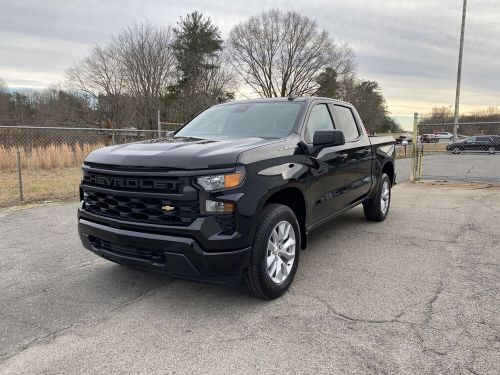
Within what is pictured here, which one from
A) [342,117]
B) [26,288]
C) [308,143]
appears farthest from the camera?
[342,117]

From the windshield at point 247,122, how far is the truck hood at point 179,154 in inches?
19.0

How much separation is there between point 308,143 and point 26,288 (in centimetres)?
316

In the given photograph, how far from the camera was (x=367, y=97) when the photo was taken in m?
65.1

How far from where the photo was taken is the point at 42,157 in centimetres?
1352

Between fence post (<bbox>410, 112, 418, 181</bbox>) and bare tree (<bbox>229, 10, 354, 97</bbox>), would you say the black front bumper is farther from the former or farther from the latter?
bare tree (<bbox>229, 10, 354, 97</bbox>)

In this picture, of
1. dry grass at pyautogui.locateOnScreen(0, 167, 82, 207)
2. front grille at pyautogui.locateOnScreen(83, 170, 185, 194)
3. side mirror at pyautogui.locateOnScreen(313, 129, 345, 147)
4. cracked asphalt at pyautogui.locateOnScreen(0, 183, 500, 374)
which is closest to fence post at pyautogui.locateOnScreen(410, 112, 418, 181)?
cracked asphalt at pyautogui.locateOnScreen(0, 183, 500, 374)

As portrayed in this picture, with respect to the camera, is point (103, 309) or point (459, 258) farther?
point (459, 258)

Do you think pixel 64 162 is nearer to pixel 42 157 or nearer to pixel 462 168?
pixel 42 157

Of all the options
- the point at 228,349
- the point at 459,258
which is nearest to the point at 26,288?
the point at 228,349

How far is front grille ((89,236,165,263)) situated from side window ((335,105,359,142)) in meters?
3.05

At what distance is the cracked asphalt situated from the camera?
2756mm

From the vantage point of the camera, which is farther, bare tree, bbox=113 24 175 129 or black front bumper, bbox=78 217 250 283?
bare tree, bbox=113 24 175 129

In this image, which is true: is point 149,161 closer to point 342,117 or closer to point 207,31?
point 342,117

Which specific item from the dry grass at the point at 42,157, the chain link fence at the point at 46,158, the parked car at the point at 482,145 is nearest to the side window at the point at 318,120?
the chain link fence at the point at 46,158
